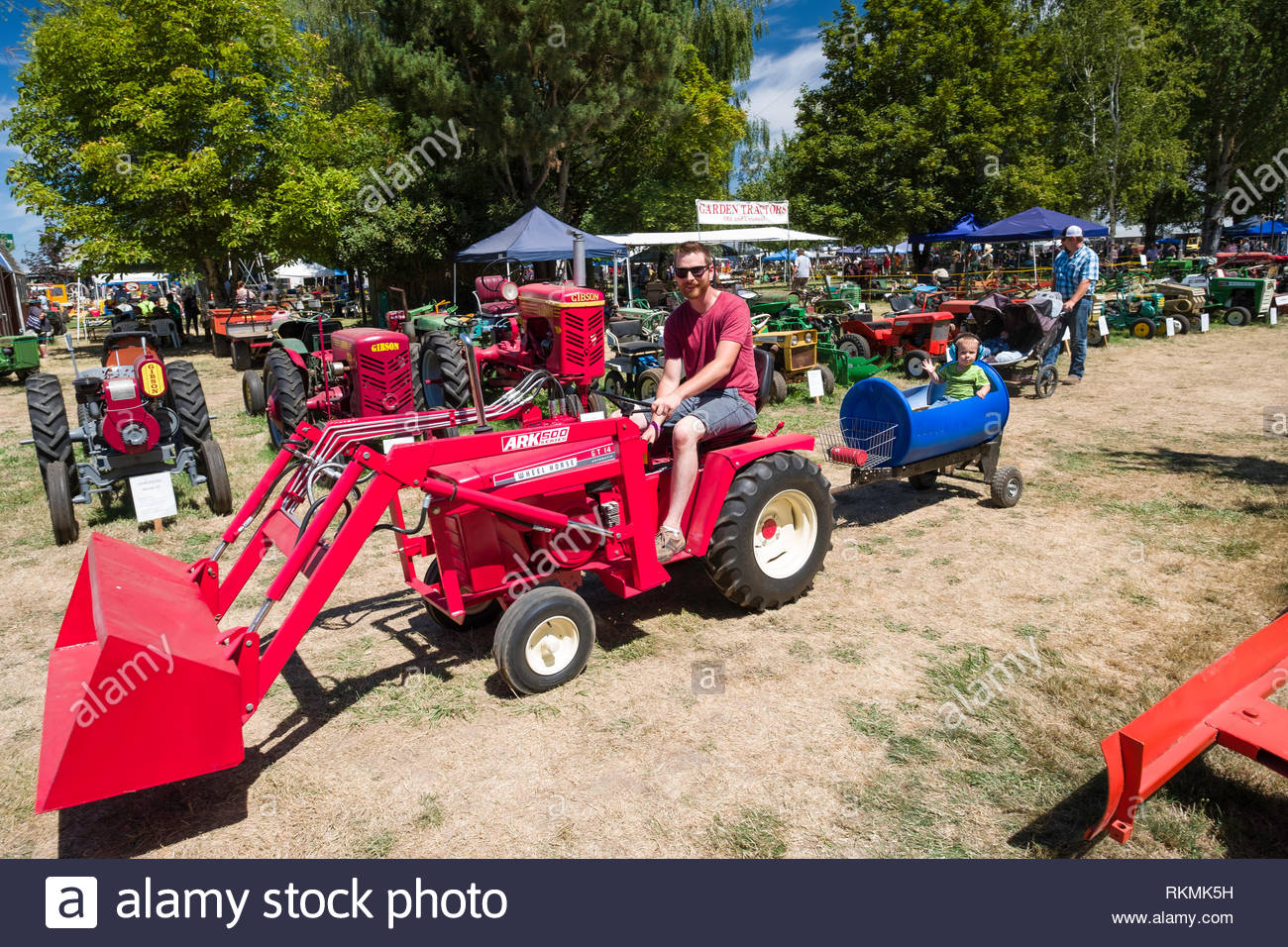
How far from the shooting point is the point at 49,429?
20.3ft

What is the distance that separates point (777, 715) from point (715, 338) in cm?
191

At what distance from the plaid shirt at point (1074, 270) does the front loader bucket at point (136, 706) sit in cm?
1056

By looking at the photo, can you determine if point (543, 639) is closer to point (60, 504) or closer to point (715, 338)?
point (715, 338)

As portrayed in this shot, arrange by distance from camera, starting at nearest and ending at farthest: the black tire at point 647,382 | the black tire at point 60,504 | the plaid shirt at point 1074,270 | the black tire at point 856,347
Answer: the black tire at point 60,504 < the black tire at point 647,382 < the plaid shirt at point 1074,270 < the black tire at point 856,347

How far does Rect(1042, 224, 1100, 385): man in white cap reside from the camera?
1022 centimetres

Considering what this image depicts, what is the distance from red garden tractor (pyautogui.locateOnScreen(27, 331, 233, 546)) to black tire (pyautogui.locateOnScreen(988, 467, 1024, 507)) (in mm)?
5862

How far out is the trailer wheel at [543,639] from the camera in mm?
3600

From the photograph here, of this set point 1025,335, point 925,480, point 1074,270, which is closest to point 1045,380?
point 1025,335

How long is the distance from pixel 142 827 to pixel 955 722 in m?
3.13

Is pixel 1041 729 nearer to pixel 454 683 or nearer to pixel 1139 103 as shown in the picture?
pixel 454 683

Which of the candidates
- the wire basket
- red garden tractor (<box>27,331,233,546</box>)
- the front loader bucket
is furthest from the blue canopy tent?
the front loader bucket

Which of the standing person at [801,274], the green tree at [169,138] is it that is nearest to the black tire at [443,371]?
the green tree at [169,138]

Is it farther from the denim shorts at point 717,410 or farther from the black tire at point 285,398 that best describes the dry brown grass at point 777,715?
the black tire at point 285,398

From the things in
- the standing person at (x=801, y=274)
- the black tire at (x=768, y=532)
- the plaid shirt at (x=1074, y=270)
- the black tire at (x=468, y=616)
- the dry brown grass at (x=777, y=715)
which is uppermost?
the standing person at (x=801, y=274)
